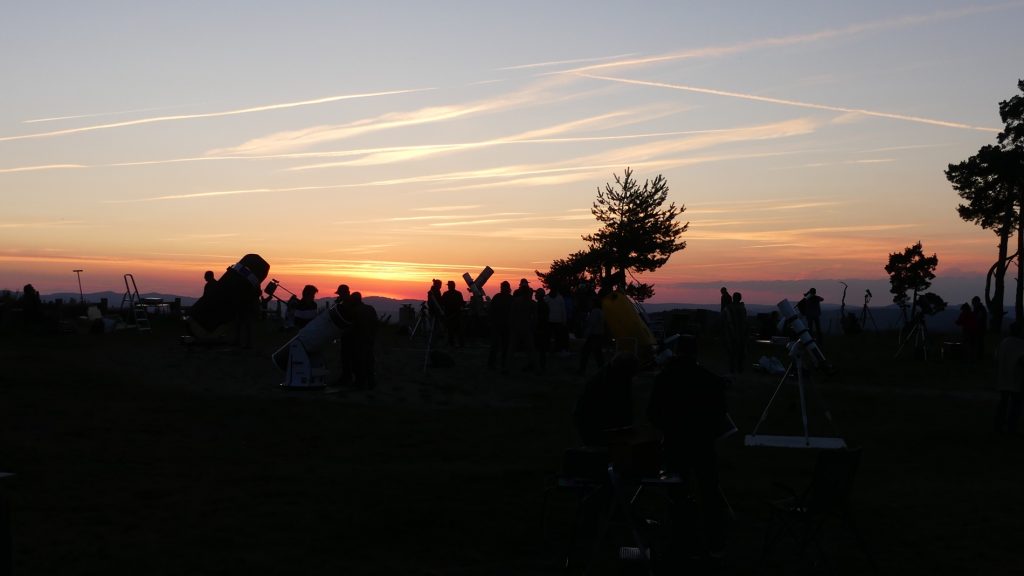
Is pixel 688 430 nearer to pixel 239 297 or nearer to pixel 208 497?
pixel 208 497

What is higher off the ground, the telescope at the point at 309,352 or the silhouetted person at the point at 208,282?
the silhouetted person at the point at 208,282

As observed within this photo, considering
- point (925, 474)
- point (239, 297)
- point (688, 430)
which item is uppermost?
point (239, 297)

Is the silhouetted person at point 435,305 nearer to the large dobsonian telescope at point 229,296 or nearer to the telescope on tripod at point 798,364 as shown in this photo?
the large dobsonian telescope at point 229,296

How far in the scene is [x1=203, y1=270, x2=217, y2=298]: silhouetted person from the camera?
25350 millimetres

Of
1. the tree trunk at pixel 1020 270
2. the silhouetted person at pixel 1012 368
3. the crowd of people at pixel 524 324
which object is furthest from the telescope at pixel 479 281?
the tree trunk at pixel 1020 270

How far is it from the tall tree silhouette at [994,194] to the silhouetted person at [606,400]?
47468 mm

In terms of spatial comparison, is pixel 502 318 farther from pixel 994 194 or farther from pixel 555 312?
pixel 994 194

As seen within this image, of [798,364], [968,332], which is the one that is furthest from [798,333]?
[968,332]

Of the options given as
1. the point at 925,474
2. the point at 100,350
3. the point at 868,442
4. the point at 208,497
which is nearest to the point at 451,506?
the point at 208,497

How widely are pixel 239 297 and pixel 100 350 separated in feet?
15.3

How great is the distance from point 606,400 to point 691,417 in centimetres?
76

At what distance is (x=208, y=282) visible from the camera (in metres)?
25.7

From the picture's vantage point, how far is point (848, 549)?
29.8ft

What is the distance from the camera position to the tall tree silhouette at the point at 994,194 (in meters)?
51.6
